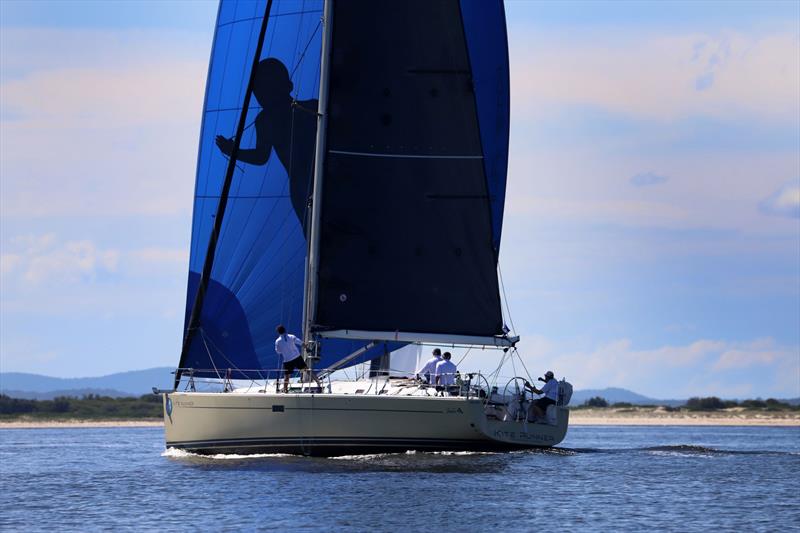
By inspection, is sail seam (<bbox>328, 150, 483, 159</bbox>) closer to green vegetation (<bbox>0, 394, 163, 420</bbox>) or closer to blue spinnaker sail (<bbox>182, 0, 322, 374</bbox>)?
blue spinnaker sail (<bbox>182, 0, 322, 374</bbox>)

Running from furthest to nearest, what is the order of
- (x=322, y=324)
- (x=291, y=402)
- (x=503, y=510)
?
(x=322, y=324), (x=291, y=402), (x=503, y=510)

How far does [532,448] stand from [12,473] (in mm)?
11655

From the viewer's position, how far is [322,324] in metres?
34.2

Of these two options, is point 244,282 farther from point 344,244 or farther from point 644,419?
point 644,419

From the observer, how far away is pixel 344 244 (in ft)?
113

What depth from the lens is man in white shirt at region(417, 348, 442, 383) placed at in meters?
33.4

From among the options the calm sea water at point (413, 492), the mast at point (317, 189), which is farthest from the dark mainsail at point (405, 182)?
the calm sea water at point (413, 492)

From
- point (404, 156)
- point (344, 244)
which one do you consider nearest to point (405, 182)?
point (404, 156)

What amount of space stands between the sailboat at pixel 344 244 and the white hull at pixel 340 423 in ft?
0.13

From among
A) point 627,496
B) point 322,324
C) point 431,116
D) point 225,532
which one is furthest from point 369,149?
point 225,532

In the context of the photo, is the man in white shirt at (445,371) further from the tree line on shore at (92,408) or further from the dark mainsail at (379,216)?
the tree line on shore at (92,408)

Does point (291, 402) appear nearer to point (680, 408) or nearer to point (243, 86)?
point (243, 86)

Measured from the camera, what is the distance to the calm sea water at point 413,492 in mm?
24656

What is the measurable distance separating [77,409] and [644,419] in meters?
29.3
